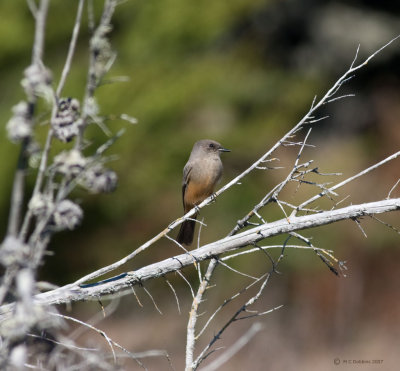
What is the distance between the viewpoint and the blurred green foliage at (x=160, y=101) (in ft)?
31.4

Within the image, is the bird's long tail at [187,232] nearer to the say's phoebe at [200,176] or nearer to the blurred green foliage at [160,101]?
the say's phoebe at [200,176]

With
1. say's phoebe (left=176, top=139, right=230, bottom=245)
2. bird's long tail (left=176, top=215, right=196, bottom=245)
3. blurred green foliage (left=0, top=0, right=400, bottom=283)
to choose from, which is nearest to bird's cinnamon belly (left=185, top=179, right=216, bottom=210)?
say's phoebe (left=176, top=139, right=230, bottom=245)

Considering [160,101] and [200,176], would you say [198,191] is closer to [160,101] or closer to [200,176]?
[200,176]

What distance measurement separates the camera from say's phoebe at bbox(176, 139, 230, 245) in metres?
5.71

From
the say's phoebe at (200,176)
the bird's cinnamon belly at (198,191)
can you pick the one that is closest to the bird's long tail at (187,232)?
the say's phoebe at (200,176)

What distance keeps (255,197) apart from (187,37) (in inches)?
96.8

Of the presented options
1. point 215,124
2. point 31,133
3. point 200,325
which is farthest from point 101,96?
point 31,133

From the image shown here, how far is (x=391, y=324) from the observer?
439 inches

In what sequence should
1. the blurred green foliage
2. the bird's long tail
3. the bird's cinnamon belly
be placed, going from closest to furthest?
the bird's cinnamon belly → the bird's long tail → the blurred green foliage

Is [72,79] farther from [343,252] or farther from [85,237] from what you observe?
[343,252]

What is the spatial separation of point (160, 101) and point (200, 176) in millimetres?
3946

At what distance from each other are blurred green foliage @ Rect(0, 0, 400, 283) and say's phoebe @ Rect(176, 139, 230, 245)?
340 centimetres

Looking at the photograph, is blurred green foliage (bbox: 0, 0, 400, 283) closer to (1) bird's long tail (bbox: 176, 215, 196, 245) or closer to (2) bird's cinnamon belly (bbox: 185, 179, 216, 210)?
(2) bird's cinnamon belly (bbox: 185, 179, 216, 210)

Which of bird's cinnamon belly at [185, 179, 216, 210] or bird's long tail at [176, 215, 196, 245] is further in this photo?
bird's long tail at [176, 215, 196, 245]
